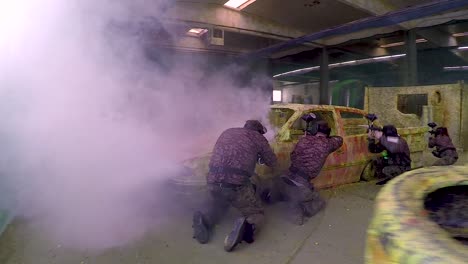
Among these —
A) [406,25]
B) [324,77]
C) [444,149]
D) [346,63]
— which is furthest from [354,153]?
[346,63]

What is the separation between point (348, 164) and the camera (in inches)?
195

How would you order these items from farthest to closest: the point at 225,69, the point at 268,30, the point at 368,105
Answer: the point at 225,69 → the point at 268,30 → the point at 368,105

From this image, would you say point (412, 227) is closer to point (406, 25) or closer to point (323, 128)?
point (323, 128)

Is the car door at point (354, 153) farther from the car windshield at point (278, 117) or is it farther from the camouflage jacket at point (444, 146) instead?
the camouflage jacket at point (444, 146)

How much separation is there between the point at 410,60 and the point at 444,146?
6192mm

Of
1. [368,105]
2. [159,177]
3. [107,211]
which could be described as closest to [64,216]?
[107,211]

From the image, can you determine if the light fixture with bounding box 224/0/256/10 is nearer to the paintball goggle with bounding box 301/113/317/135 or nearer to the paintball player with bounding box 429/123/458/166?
the paintball goggle with bounding box 301/113/317/135

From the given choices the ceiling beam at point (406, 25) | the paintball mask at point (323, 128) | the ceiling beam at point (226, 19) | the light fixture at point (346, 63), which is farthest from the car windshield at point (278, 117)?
the light fixture at point (346, 63)

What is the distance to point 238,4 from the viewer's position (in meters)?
9.30

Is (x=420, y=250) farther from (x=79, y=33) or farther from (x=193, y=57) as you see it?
(x=193, y=57)

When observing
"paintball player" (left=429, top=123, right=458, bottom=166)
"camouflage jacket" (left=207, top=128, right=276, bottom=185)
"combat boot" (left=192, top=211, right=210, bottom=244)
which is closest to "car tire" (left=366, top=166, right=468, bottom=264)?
"camouflage jacket" (left=207, top=128, right=276, bottom=185)

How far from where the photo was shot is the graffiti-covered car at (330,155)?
3879mm

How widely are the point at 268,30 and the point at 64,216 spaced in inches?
346

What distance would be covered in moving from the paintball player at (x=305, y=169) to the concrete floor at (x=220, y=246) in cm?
18
